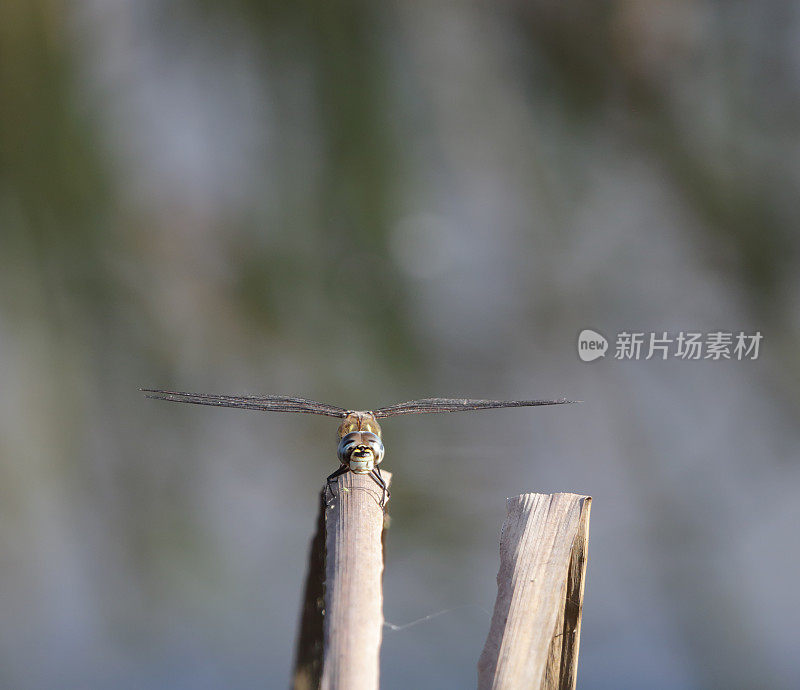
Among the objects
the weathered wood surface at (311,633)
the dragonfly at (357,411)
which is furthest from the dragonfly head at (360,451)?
the weathered wood surface at (311,633)

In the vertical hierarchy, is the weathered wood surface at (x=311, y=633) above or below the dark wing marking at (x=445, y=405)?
below

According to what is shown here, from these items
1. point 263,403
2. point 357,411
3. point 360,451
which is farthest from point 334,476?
point 263,403

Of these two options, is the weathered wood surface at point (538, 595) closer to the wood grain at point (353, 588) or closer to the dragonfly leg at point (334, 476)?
the wood grain at point (353, 588)

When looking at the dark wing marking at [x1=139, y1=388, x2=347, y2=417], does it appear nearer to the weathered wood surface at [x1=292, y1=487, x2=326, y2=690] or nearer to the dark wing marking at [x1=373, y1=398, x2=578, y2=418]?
the dark wing marking at [x1=373, y1=398, x2=578, y2=418]

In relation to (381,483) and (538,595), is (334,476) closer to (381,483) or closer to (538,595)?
(381,483)

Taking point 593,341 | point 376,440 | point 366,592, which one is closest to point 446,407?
point 376,440

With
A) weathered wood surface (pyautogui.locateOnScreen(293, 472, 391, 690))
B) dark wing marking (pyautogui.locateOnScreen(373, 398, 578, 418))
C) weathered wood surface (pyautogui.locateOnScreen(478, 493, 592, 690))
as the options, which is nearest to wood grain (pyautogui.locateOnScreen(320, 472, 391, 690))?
Result: weathered wood surface (pyautogui.locateOnScreen(293, 472, 391, 690))

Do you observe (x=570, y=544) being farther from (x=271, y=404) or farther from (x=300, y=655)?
(x=271, y=404)
